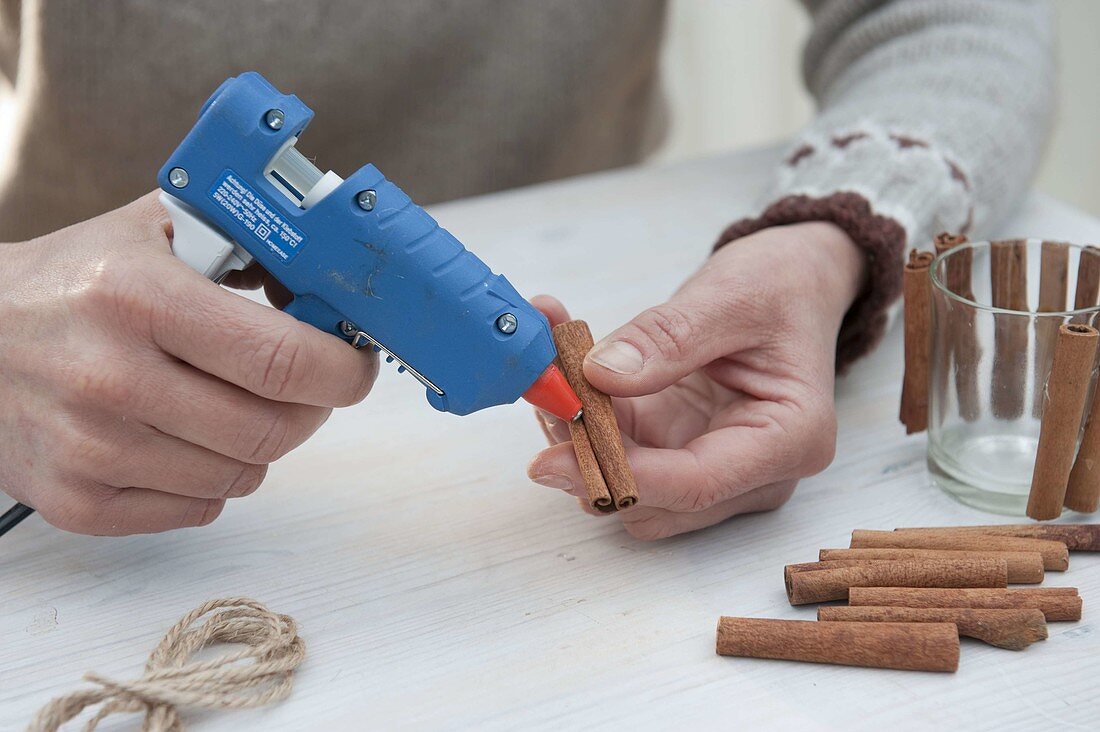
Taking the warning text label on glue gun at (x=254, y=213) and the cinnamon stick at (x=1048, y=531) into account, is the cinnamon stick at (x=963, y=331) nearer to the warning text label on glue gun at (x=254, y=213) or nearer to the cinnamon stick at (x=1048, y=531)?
the cinnamon stick at (x=1048, y=531)

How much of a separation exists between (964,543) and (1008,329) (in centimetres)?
14

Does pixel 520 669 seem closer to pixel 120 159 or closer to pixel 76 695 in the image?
pixel 76 695

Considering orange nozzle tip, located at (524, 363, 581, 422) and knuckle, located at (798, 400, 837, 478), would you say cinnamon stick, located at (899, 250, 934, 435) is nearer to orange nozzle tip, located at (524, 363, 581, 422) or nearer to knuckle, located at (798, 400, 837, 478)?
knuckle, located at (798, 400, 837, 478)

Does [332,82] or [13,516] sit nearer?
[13,516]

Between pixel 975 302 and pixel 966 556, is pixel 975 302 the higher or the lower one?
the higher one

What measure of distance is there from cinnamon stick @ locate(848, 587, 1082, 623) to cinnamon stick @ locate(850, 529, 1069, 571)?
30 mm

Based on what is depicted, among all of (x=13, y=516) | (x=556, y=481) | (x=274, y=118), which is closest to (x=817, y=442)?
(x=556, y=481)

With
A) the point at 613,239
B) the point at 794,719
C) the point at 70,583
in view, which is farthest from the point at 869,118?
the point at 70,583

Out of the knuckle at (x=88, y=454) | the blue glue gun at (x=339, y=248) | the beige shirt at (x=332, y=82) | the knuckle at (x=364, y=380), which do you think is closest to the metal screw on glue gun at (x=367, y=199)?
the blue glue gun at (x=339, y=248)

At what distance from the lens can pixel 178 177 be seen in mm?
611

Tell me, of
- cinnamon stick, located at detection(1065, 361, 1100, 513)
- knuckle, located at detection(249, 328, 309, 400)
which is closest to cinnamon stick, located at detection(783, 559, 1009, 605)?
cinnamon stick, located at detection(1065, 361, 1100, 513)

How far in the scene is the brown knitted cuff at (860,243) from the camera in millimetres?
856

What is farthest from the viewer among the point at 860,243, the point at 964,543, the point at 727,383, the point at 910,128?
the point at 910,128

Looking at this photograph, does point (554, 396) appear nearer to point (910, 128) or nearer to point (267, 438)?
point (267, 438)
